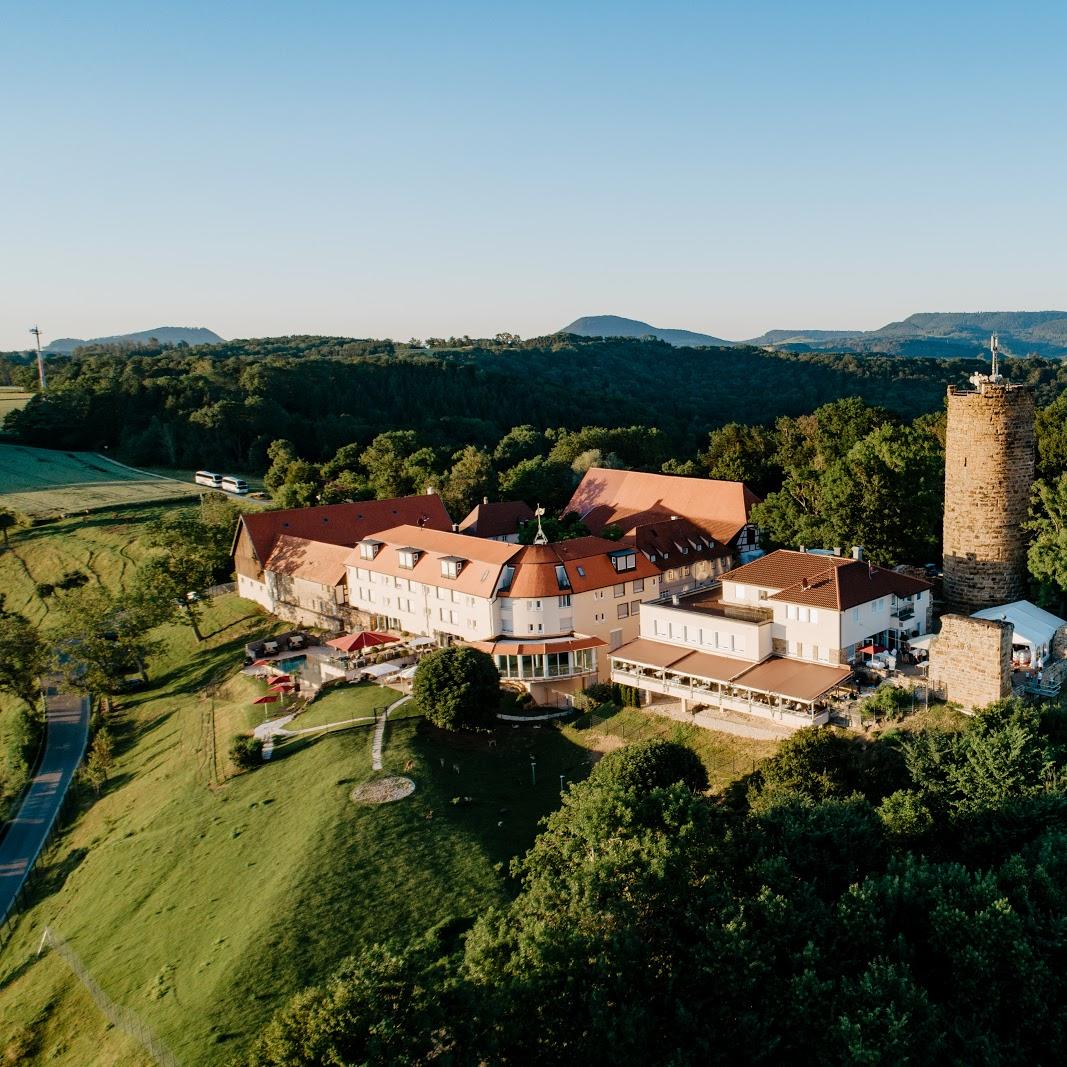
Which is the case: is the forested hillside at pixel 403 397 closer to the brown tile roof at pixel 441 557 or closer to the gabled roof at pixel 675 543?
the gabled roof at pixel 675 543

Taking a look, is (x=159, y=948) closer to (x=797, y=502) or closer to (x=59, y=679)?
(x=59, y=679)

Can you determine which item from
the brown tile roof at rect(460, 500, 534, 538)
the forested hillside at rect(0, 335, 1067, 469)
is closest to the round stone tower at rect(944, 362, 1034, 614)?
the brown tile roof at rect(460, 500, 534, 538)

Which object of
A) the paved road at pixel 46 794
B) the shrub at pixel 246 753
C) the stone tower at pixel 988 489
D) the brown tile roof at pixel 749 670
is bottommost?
the paved road at pixel 46 794

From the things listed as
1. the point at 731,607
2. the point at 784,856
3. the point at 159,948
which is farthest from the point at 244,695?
the point at 784,856

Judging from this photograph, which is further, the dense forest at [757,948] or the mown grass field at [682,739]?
the mown grass field at [682,739]

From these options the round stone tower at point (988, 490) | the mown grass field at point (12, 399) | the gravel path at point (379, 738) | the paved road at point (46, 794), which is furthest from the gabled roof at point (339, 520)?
the mown grass field at point (12, 399)

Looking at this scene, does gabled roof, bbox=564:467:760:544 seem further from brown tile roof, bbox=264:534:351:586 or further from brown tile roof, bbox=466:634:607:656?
brown tile roof, bbox=264:534:351:586

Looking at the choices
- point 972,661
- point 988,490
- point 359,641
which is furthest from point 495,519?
point 972,661
